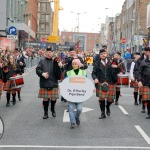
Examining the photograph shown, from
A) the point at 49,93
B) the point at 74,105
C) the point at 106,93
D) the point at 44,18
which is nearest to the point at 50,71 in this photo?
the point at 49,93

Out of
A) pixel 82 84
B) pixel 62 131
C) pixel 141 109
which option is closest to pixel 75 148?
pixel 62 131

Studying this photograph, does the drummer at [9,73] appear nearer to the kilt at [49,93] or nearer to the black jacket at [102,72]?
the kilt at [49,93]

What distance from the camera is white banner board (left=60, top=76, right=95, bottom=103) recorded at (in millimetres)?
10055

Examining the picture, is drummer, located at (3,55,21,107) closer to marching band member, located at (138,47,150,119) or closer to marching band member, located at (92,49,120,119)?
marching band member, located at (92,49,120,119)

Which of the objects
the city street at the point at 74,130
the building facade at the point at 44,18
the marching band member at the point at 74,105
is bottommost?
the city street at the point at 74,130

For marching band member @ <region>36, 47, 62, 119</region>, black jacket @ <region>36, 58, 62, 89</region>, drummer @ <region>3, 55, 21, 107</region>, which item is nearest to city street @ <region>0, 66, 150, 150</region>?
drummer @ <region>3, 55, 21, 107</region>

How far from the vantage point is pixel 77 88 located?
10117 mm

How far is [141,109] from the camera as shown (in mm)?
13523

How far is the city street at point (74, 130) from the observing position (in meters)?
8.19

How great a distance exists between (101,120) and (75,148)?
3379 mm

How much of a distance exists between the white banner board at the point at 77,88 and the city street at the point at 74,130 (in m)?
0.66

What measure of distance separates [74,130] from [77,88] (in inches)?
38.2

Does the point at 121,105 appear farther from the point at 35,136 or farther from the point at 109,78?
the point at 35,136

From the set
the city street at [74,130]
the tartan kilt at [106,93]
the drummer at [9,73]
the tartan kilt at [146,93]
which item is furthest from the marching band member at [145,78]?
the drummer at [9,73]
